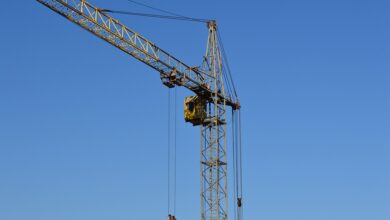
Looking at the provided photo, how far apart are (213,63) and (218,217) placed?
51.3ft

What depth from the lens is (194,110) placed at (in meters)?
67.9

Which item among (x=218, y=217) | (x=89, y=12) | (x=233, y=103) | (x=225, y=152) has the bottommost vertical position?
(x=218, y=217)

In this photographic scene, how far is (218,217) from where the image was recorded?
65875 mm

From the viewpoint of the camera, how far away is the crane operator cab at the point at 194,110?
222 feet

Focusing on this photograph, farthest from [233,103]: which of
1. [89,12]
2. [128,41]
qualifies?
[89,12]

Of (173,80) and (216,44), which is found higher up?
(216,44)

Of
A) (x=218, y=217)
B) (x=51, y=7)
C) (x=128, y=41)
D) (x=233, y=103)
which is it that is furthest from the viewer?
(x=233, y=103)

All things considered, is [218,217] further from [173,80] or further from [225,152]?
[173,80]

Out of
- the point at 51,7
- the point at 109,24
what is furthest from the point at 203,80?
the point at 51,7

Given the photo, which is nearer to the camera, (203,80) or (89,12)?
(89,12)

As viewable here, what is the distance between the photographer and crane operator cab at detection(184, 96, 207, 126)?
6774 cm

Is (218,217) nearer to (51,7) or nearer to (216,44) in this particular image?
(216,44)

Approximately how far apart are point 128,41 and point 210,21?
1353 centimetres

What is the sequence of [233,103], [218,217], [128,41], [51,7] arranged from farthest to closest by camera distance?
[233,103], [218,217], [128,41], [51,7]
